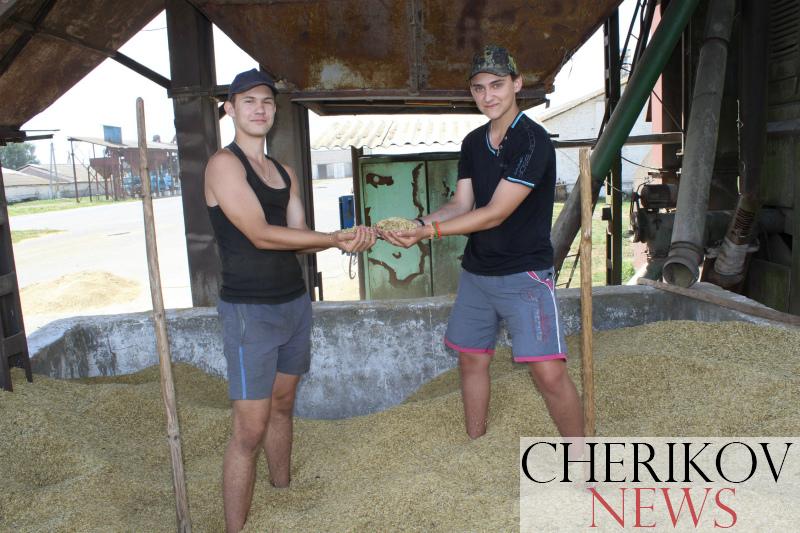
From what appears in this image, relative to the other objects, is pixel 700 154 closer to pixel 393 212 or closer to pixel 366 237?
pixel 366 237

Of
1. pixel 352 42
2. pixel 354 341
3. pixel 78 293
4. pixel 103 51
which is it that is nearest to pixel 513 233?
pixel 354 341

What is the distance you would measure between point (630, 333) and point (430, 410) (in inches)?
56.1

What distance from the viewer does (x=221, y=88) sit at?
15.5 ft

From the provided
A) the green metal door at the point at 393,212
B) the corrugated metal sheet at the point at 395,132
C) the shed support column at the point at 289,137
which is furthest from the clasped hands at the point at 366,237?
the corrugated metal sheet at the point at 395,132

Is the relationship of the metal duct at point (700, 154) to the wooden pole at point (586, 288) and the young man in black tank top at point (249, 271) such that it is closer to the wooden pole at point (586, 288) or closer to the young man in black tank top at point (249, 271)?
the wooden pole at point (586, 288)

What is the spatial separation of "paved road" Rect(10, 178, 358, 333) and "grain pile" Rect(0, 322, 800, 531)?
5966 mm

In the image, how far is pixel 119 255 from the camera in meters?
15.8

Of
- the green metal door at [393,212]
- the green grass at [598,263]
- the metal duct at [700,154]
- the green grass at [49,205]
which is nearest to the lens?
the metal duct at [700,154]

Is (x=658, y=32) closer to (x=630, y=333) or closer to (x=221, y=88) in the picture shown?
(x=630, y=333)

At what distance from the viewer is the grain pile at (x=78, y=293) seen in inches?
424

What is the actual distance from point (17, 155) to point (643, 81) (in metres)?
71.9

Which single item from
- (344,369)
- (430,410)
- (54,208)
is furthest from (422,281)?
(54,208)

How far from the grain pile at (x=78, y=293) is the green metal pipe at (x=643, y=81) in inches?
339

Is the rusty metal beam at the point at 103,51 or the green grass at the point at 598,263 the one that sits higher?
the rusty metal beam at the point at 103,51
